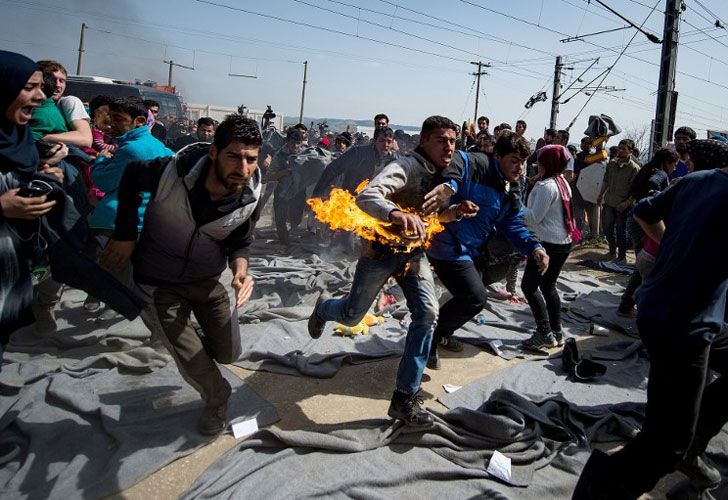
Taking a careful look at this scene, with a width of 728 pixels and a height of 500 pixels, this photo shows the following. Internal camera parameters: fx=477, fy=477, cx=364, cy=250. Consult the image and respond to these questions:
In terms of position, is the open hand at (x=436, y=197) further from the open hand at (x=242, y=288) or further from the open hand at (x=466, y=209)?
the open hand at (x=242, y=288)

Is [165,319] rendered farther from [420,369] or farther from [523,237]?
[523,237]

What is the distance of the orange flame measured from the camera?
10.6ft

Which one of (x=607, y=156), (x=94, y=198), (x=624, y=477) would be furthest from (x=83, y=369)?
(x=607, y=156)

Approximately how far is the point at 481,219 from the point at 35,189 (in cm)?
322

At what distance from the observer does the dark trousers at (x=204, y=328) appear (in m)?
3.06

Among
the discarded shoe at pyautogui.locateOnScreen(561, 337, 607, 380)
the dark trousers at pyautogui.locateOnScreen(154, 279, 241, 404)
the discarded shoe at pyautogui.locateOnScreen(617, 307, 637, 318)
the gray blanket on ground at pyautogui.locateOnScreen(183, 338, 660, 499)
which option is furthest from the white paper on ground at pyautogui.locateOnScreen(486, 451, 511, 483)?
the discarded shoe at pyautogui.locateOnScreen(617, 307, 637, 318)

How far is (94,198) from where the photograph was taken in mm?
5070

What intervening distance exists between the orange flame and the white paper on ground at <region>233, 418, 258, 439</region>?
1.51 m

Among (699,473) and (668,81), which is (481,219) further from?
(668,81)

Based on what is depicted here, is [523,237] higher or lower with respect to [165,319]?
higher

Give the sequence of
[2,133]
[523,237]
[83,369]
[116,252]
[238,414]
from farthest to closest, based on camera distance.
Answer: [523,237]
[83,369]
[238,414]
[116,252]
[2,133]

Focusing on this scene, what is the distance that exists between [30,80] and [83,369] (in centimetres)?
249

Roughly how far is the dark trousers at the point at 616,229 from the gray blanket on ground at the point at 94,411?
8.39 metres

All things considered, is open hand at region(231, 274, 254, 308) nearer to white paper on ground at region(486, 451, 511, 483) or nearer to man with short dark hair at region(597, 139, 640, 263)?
white paper on ground at region(486, 451, 511, 483)
